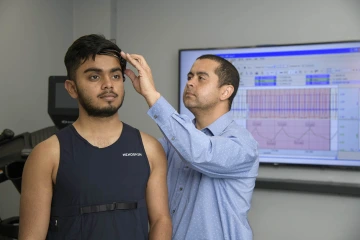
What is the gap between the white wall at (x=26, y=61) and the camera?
3.20 m

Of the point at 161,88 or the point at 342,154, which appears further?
the point at 161,88

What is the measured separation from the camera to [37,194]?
135 cm

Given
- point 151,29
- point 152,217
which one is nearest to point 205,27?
point 151,29

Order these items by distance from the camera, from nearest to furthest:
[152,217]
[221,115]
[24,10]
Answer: [152,217] < [221,115] < [24,10]

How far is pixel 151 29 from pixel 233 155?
2.39m

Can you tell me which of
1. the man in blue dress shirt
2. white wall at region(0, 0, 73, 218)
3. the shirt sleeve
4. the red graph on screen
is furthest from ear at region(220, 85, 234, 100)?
white wall at region(0, 0, 73, 218)

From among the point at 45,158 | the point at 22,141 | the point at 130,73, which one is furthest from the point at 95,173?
the point at 22,141

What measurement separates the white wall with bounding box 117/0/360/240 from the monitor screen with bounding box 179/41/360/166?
104 mm

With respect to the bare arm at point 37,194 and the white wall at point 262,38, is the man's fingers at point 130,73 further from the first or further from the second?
the white wall at point 262,38

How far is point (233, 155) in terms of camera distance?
1.69 m

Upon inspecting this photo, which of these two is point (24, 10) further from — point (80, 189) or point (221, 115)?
point (80, 189)

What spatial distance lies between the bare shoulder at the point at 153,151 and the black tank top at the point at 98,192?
0.03 metres

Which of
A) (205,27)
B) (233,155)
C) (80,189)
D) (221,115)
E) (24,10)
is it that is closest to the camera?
(80,189)

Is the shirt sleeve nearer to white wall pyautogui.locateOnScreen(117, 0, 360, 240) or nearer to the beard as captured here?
the beard
